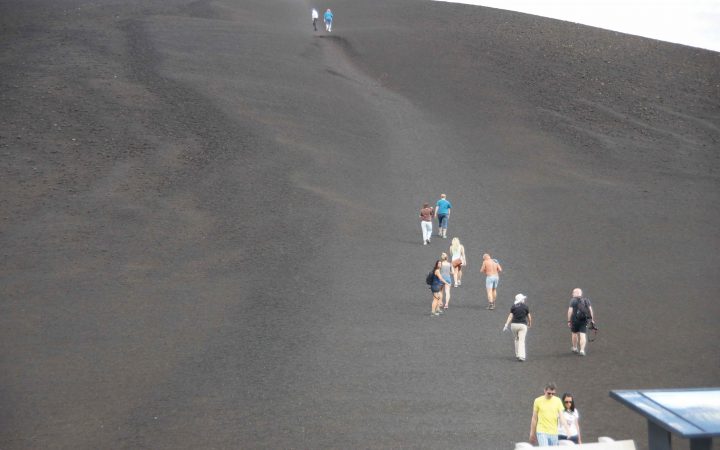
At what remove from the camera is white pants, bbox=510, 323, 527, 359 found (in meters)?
14.6

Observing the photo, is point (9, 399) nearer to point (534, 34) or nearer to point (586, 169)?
point (586, 169)

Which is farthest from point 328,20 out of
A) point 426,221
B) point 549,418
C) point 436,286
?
point 549,418

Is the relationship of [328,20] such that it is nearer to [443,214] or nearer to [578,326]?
[443,214]

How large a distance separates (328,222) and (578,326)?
32.3 feet

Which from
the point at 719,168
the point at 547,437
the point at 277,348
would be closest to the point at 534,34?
the point at 719,168

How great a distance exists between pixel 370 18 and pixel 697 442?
1841 inches

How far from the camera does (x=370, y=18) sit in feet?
165

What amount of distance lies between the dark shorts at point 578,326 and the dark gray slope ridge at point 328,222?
53 cm

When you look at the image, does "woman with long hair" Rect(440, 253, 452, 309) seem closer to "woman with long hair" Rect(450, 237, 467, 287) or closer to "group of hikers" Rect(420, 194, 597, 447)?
"group of hikers" Rect(420, 194, 597, 447)

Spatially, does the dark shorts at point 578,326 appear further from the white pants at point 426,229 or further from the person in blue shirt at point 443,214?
the person in blue shirt at point 443,214

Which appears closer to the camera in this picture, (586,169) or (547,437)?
(547,437)

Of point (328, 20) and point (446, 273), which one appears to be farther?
point (328, 20)

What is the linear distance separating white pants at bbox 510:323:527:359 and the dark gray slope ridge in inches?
16.7

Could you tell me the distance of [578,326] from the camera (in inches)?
593
